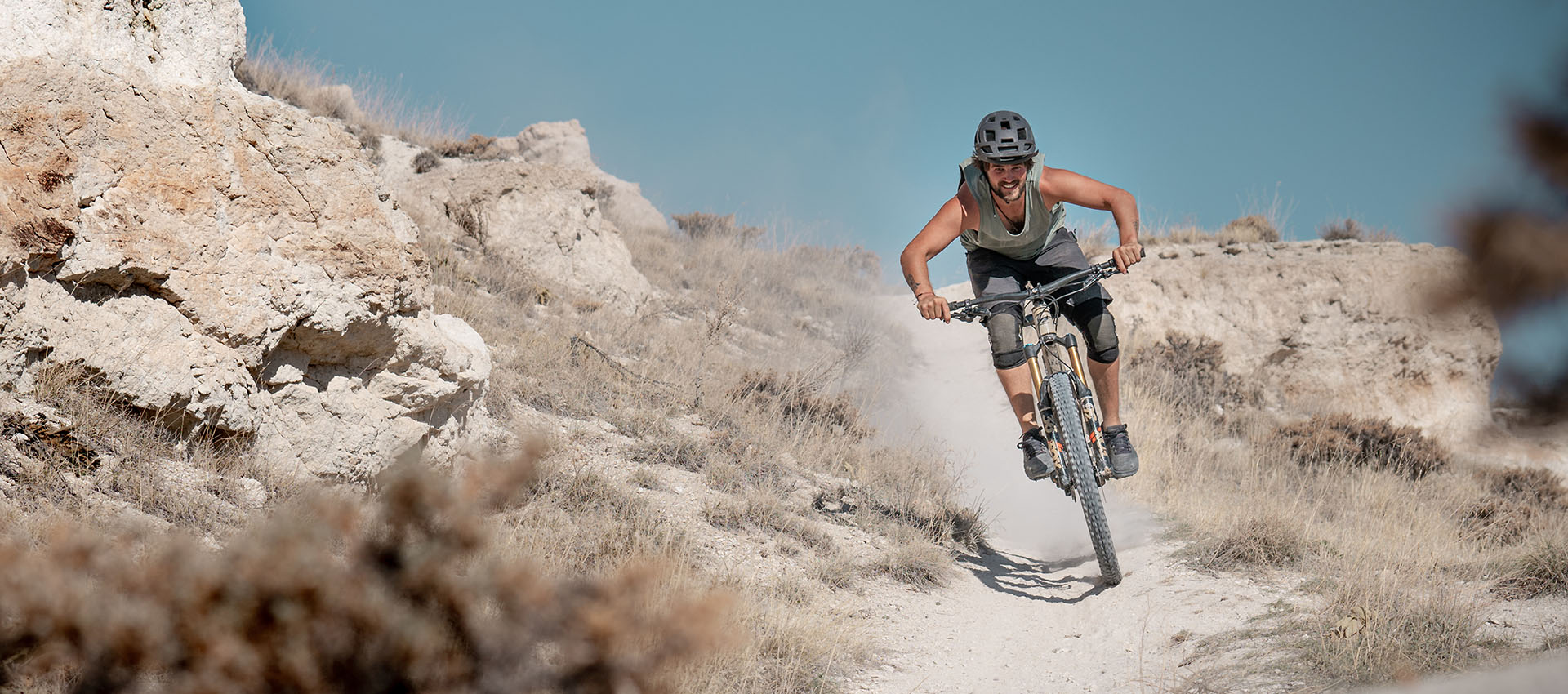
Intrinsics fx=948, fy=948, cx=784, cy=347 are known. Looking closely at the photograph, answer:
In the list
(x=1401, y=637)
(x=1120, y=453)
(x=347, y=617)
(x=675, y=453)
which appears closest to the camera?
(x=347, y=617)

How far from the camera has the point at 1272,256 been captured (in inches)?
506

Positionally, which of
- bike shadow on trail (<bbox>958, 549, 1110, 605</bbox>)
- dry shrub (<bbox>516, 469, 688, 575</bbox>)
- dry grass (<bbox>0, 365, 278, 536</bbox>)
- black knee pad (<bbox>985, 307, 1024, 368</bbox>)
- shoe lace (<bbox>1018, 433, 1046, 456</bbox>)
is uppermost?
black knee pad (<bbox>985, 307, 1024, 368</bbox>)

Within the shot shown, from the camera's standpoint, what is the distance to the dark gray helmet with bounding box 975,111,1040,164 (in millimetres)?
4613

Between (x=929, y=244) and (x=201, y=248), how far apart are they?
11.2ft

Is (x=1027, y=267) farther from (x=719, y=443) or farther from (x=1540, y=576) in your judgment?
(x=1540, y=576)

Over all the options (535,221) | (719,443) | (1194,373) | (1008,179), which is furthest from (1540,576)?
(535,221)

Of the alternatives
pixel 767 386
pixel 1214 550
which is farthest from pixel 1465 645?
pixel 767 386

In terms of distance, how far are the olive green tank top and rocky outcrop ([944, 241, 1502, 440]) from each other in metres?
7.63

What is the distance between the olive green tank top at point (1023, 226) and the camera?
4.89m

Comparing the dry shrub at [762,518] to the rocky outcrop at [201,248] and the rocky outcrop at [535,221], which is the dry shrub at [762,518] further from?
the rocky outcrop at [535,221]

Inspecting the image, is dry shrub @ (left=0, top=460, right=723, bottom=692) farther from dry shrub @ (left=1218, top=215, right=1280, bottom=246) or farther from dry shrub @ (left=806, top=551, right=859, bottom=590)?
dry shrub @ (left=1218, top=215, right=1280, bottom=246)

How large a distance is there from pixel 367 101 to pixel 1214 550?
1331 cm

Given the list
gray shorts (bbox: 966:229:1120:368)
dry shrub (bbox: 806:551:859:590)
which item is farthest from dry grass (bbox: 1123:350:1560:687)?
dry shrub (bbox: 806:551:859:590)

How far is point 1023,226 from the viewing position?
5051mm
